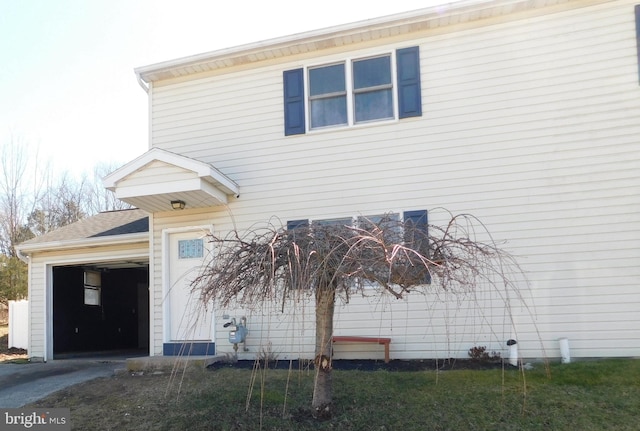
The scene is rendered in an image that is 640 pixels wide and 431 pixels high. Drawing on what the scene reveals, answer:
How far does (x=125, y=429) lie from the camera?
5.18 meters

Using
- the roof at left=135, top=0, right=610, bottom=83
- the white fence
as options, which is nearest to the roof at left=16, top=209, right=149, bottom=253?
the white fence

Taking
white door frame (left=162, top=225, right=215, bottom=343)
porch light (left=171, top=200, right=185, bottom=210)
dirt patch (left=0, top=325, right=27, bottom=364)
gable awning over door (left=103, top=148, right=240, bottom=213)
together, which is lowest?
dirt patch (left=0, top=325, right=27, bottom=364)

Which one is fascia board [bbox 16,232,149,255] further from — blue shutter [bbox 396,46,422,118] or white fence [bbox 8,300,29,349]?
blue shutter [bbox 396,46,422,118]

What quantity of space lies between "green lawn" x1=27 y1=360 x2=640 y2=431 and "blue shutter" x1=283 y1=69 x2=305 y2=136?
3.93 metres

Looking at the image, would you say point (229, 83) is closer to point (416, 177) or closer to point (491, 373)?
point (416, 177)

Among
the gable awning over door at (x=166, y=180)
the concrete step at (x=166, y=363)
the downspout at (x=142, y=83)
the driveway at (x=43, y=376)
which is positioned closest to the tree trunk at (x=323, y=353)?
the concrete step at (x=166, y=363)

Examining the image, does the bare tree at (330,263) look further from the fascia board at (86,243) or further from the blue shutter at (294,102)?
the fascia board at (86,243)

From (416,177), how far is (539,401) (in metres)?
3.64

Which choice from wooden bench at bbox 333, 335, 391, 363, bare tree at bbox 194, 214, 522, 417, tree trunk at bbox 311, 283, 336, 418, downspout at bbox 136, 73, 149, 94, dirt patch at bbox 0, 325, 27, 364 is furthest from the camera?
dirt patch at bbox 0, 325, 27, 364

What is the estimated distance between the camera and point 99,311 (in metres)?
13.4

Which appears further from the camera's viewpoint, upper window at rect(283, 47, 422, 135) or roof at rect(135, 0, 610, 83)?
upper window at rect(283, 47, 422, 135)

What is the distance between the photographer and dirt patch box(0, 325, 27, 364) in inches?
416

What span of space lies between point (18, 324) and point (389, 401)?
10.5 meters

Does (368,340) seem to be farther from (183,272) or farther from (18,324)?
(18,324)
